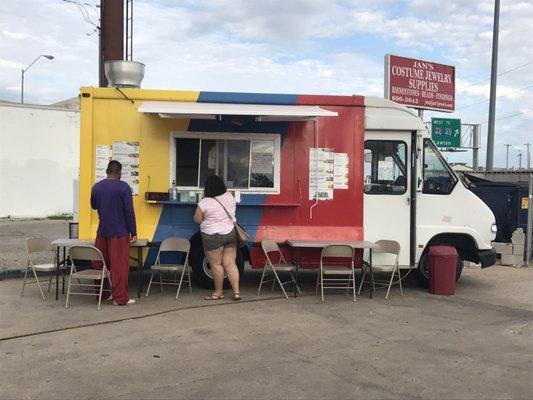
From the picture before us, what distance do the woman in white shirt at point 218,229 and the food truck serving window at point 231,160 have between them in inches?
23.4

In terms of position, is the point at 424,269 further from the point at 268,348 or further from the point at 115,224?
the point at 115,224

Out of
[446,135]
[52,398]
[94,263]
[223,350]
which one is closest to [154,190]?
[94,263]

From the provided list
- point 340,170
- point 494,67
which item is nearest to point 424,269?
point 340,170

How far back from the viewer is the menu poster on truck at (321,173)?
7.81m

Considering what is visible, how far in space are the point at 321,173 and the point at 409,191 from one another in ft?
4.18

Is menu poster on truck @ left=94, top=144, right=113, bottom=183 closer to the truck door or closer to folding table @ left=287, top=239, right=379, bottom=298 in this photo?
folding table @ left=287, top=239, right=379, bottom=298

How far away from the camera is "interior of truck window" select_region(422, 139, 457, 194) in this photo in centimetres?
797

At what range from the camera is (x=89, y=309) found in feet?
22.0

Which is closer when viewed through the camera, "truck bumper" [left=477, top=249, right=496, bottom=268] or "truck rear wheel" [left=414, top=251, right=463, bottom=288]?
"truck bumper" [left=477, top=249, right=496, bottom=268]

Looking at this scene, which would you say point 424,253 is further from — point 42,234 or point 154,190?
point 42,234

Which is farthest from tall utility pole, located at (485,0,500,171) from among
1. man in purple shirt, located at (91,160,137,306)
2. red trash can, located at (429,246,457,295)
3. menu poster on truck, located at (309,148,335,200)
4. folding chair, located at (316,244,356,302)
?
man in purple shirt, located at (91,160,137,306)

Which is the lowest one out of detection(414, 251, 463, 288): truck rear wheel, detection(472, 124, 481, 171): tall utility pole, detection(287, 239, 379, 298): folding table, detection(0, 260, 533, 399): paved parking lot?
detection(0, 260, 533, 399): paved parking lot

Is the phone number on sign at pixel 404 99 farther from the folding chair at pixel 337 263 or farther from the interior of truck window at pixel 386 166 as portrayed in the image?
the folding chair at pixel 337 263

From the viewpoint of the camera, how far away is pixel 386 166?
26.1ft
